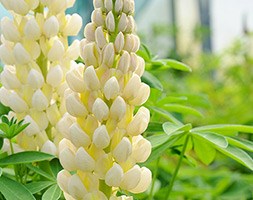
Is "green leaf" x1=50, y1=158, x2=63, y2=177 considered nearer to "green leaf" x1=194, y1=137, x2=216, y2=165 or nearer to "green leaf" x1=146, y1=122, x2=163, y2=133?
"green leaf" x1=146, y1=122, x2=163, y2=133

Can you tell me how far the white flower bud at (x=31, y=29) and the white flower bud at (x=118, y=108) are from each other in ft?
0.88

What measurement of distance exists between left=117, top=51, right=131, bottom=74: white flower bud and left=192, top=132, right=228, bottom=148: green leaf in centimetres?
21

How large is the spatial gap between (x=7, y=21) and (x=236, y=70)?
310cm

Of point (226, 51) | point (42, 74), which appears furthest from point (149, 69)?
point (226, 51)

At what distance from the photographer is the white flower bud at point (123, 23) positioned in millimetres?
859

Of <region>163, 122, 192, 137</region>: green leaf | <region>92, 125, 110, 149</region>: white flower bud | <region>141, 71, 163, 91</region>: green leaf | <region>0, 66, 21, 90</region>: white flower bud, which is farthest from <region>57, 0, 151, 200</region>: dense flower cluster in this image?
<region>141, 71, 163, 91</region>: green leaf

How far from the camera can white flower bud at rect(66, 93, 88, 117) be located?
86 centimetres

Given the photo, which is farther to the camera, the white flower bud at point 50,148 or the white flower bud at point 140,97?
the white flower bud at point 50,148

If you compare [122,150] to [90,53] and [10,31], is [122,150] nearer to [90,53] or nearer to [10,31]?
[90,53]

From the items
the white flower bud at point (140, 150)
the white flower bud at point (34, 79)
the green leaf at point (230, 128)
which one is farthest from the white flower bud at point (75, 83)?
the green leaf at point (230, 128)

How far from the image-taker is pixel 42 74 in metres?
1.10

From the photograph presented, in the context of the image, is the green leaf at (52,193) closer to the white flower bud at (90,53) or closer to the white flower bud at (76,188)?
the white flower bud at (76,188)

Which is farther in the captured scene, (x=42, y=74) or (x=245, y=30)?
(x=245, y=30)

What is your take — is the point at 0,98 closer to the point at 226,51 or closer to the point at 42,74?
the point at 42,74
